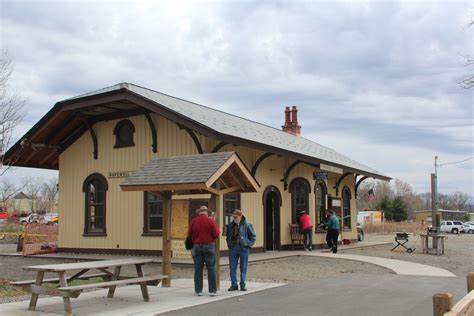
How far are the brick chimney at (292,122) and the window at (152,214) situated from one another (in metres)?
13.0

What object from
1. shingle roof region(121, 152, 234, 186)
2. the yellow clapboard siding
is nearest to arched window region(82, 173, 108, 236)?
the yellow clapboard siding

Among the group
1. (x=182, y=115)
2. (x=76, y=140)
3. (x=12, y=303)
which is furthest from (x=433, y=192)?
(x=12, y=303)

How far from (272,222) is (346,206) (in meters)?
6.38

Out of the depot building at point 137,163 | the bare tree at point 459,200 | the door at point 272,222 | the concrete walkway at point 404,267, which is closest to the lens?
the concrete walkway at point 404,267

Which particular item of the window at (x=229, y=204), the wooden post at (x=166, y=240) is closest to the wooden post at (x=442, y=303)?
the wooden post at (x=166, y=240)

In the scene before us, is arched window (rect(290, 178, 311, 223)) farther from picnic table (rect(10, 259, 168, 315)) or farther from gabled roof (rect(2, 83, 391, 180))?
picnic table (rect(10, 259, 168, 315))

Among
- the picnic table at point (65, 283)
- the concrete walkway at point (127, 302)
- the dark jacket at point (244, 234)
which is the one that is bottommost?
the concrete walkway at point (127, 302)

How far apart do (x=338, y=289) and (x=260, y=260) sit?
18.5 feet

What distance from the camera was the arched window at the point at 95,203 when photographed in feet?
63.1

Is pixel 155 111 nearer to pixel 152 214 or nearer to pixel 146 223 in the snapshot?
pixel 152 214

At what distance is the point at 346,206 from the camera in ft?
83.9

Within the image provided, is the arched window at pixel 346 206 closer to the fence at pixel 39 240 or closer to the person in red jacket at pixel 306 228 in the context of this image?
the person in red jacket at pixel 306 228

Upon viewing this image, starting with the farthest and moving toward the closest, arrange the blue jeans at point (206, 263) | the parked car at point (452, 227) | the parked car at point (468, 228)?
the parked car at point (468, 228) < the parked car at point (452, 227) < the blue jeans at point (206, 263)

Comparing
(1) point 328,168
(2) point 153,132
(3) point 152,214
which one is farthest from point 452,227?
(2) point 153,132
